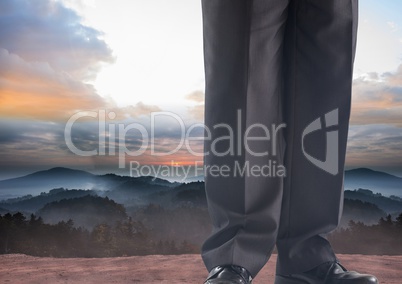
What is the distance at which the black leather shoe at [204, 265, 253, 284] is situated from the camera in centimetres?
95

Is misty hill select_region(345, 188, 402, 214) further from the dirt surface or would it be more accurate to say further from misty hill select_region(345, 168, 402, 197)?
the dirt surface

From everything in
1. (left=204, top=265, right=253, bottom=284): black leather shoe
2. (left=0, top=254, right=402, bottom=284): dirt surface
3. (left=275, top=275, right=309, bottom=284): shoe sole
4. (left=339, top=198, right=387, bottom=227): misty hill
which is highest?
(left=339, top=198, right=387, bottom=227): misty hill

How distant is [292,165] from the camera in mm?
Answer: 1099

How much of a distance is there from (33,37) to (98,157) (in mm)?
608

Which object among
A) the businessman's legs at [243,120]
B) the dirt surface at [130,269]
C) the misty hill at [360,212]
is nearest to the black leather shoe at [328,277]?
the businessman's legs at [243,120]

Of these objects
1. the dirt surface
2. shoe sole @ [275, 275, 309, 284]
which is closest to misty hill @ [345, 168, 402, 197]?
the dirt surface

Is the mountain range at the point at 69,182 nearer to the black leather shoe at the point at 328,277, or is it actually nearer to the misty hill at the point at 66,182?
the misty hill at the point at 66,182

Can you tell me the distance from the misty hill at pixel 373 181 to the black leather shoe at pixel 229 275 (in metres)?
1.50

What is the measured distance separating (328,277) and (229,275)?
0.23m

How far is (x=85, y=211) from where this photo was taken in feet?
7.51

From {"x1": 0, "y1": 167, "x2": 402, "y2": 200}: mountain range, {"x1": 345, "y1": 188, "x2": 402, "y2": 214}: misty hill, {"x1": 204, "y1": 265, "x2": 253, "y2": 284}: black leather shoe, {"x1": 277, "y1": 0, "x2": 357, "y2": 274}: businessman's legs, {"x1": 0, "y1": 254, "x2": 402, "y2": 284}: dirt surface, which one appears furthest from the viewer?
{"x1": 345, "y1": 188, "x2": 402, "y2": 214}: misty hill

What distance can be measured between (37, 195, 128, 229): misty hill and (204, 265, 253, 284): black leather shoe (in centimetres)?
135

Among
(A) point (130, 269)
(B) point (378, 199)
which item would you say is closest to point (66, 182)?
(A) point (130, 269)

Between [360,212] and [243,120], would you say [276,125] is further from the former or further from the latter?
[360,212]
